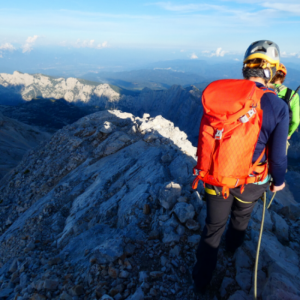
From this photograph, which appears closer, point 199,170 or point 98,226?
point 199,170

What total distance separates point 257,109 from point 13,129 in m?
78.1

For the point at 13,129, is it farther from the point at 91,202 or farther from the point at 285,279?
the point at 285,279

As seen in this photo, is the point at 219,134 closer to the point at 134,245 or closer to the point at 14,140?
the point at 134,245

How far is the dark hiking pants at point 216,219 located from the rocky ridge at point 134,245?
76 centimetres

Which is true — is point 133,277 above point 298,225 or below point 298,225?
above

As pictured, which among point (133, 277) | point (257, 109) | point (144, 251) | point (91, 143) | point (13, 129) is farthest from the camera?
point (13, 129)

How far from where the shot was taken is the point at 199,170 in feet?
11.8

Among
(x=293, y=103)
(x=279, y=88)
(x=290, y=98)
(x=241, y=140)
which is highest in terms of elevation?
(x=279, y=88)

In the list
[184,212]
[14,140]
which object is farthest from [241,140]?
[14,140]

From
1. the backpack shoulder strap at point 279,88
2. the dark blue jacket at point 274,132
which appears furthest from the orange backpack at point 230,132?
the backpack shoulder strap at point 279,88

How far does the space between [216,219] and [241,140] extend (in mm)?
1697

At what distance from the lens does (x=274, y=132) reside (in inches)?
130

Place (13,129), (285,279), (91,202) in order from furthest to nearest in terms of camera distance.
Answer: (13,129) < (91,202) < (285,279)

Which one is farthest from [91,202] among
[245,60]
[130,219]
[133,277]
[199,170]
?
[245,60]
